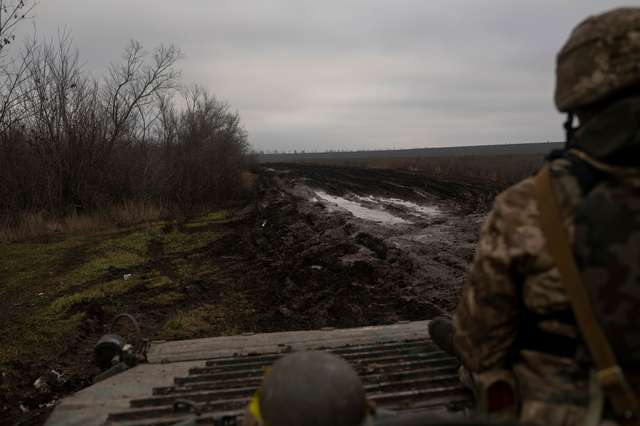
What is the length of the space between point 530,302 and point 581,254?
0.30m

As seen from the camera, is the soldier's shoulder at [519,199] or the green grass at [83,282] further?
the green grass at [83,282]

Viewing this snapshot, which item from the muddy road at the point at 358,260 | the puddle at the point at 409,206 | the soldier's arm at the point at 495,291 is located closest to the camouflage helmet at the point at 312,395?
the soldier's arm at the point at 495,291

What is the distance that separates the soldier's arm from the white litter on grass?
1321 centimetres

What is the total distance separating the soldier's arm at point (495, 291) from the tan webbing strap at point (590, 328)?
0.44 ft

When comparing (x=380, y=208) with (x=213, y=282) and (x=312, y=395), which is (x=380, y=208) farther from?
(x=312, y=395)

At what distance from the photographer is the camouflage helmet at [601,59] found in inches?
83.0

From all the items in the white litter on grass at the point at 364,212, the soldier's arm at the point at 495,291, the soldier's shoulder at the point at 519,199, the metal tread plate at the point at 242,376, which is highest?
the soldier's shoulder at the point at 519,199

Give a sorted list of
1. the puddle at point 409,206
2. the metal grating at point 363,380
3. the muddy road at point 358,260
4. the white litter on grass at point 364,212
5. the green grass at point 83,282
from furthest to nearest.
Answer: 1. the puddle at point 409,206
2. the white litter on grass at point 364,212
3. the muddy road at point 358,260
4. the green grass at point 83,282
5. the metal grating at point 363,380

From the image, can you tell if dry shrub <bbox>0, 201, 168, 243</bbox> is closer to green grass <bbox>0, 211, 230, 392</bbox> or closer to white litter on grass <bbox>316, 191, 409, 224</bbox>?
green grass <bbox>0, 211, 230, 392</bbox>

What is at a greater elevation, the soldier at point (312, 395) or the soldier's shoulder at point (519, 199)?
the soldier's shoulder at point (519, 199)

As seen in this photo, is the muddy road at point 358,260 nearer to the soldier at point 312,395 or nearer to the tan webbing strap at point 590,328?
the soldier at point 312,395

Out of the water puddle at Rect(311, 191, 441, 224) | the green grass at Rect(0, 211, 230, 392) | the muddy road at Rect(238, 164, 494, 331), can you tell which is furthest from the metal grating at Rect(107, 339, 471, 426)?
the water puddle at Rect(311, 191, 441, 224)

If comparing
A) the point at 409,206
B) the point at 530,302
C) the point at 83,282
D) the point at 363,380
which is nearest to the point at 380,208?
the point at 409,206

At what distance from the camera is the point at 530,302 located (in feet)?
7.34
